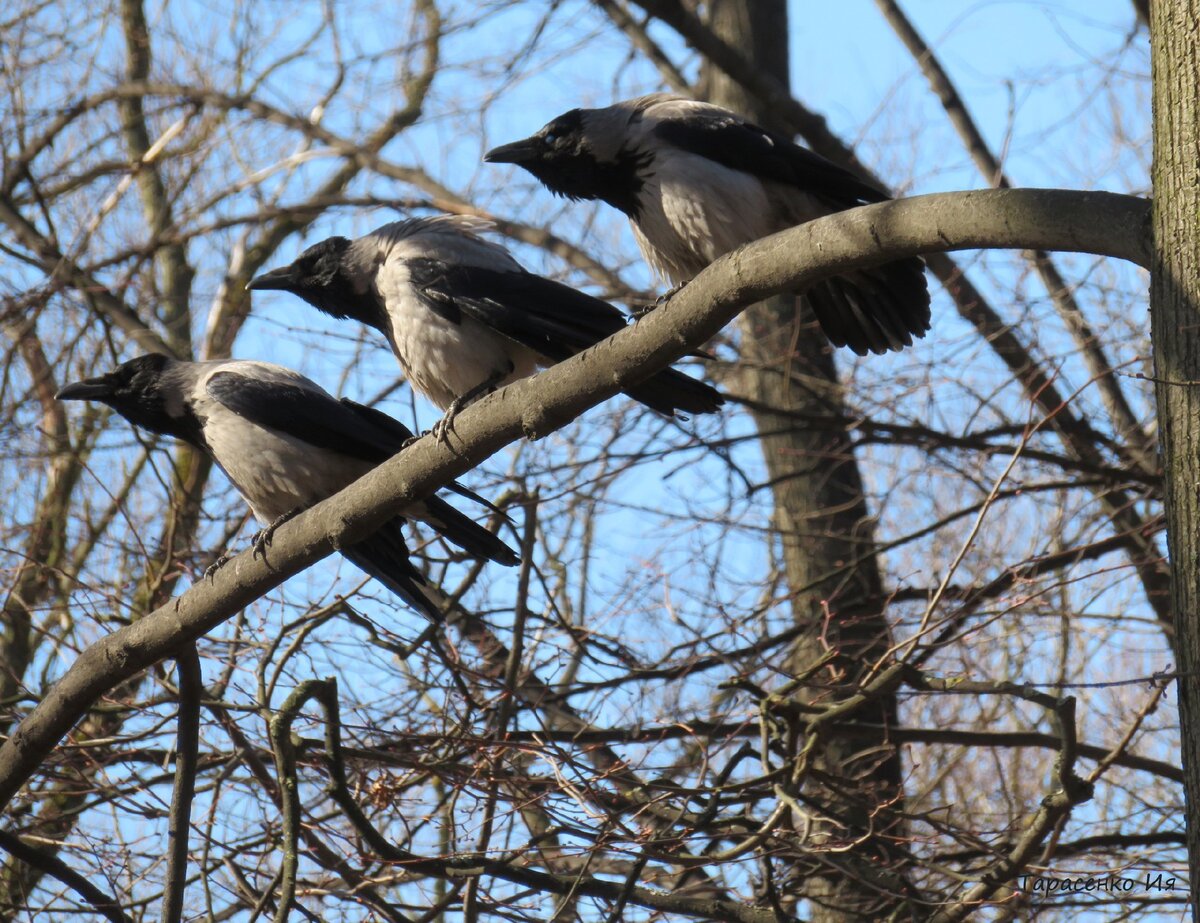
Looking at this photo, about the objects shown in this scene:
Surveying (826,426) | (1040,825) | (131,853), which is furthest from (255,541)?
(826,426)

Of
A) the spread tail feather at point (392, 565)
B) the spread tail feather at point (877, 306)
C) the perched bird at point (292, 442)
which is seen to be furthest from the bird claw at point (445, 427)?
the spread tail feather at point (877, 306)

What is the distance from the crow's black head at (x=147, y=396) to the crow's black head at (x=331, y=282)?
22.3 inches

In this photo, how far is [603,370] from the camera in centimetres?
396

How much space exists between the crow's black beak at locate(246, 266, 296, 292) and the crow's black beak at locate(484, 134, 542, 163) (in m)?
1.04

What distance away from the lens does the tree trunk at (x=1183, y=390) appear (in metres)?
3.20

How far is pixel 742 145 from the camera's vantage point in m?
5.13

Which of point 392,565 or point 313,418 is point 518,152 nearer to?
point 313,418

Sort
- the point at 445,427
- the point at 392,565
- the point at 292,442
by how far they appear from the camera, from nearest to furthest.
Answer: the point at 445,427 < the point at 392,565 < the point at 292,442

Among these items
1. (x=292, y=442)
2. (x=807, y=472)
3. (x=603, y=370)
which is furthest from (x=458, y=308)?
(x=807, y=472)

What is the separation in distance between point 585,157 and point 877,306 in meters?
1.33

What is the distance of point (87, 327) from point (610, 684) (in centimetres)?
407

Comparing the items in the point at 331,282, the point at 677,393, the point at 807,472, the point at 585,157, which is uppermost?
the point at 807,472

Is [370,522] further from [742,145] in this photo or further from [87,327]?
[87,327]

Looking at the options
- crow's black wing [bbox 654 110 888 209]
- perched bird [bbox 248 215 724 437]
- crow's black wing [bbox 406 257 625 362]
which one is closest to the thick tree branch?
perched bird [bbox 248 215 724 437]
